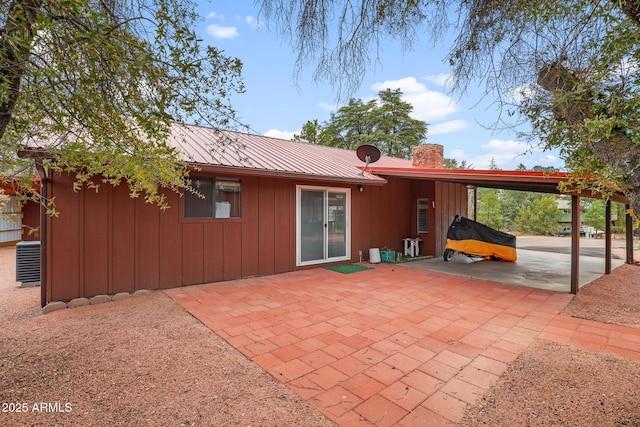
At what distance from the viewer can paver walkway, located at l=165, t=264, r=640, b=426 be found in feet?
7.49

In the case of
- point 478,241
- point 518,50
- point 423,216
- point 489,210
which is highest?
point 518,50

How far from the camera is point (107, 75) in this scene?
202cm

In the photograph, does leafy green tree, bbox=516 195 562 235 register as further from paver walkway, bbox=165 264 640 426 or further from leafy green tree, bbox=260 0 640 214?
leafy green tree, bbox=260 0 640 214

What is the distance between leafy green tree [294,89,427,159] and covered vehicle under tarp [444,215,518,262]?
14857mm

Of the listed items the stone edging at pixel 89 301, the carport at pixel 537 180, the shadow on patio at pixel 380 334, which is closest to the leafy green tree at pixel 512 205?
the carport at pixel 537 180

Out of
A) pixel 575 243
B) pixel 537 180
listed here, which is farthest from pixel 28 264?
pixel 575 243

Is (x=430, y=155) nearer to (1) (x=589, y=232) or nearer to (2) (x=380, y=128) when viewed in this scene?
(2) (x=380, y=128)

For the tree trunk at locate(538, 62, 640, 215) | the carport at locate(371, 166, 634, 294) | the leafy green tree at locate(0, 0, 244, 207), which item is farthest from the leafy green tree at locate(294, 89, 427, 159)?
the leafy green tree at locate(0, 0, 244, 207)

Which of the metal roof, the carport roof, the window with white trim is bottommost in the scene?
the window with white trim

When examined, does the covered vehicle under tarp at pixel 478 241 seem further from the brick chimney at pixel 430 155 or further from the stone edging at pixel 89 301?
the stone edging at pixel 89 301

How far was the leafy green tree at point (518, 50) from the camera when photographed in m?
2.06

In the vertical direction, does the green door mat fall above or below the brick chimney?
below

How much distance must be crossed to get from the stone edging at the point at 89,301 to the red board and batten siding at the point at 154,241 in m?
0.09

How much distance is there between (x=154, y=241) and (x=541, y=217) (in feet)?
69.2
